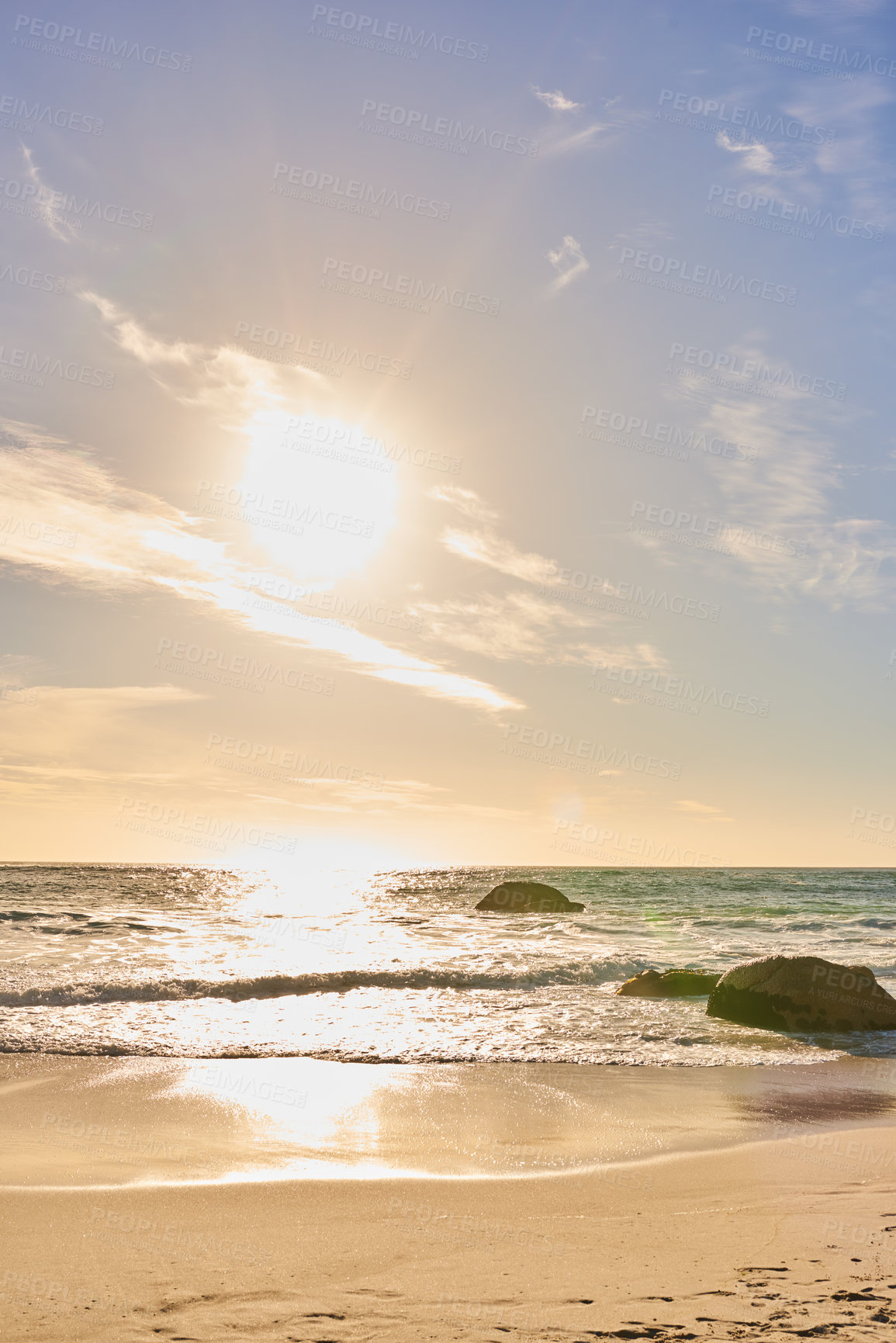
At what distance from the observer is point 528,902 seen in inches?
1524

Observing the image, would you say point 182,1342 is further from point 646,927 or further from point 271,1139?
point 646,927

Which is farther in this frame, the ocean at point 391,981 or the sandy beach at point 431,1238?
the ocean at point 391,981

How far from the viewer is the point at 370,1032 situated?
1225cm

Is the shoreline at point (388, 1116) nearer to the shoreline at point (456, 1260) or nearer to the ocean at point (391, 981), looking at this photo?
the shoreline at point (456, 1260)

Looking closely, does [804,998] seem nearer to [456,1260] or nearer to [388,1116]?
[388,1116]

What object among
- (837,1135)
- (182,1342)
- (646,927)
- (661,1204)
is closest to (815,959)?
(837,1135)

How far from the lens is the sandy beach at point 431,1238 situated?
411cm

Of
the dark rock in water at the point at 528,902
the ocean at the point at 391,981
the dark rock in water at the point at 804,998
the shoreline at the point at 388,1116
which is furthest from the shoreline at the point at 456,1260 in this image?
the dark rock in water at the point at 528,902

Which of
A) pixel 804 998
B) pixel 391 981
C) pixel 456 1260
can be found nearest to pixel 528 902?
pixel 391 981

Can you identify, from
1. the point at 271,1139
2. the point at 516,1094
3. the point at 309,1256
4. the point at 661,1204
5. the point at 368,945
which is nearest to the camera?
the point at 309,1256

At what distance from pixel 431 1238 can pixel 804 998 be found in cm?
1069

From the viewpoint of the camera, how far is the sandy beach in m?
4.11

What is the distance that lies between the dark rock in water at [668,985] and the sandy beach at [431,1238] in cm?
828

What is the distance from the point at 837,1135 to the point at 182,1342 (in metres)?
6.38
